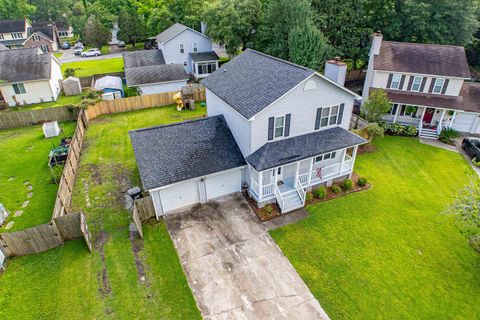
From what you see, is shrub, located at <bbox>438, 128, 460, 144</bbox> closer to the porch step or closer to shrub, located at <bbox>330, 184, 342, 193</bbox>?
the porch step

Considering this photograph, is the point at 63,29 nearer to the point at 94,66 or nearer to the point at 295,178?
the point at 94,66

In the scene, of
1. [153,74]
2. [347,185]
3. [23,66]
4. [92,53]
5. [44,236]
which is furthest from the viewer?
[92,53]

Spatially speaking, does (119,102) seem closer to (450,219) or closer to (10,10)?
(450,219)

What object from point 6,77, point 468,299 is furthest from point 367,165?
point 6,77

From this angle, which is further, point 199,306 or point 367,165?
point 367,165

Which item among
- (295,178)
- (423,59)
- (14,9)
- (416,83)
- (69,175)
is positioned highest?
(14,9)

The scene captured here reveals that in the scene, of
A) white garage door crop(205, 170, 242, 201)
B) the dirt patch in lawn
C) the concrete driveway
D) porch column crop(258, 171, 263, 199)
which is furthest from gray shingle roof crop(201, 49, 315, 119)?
the dirt patch in lawn

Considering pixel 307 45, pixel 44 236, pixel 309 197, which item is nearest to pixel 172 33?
pixel 307 45

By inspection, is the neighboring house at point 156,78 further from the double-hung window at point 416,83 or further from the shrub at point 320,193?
the double-hung window at point 416,83
